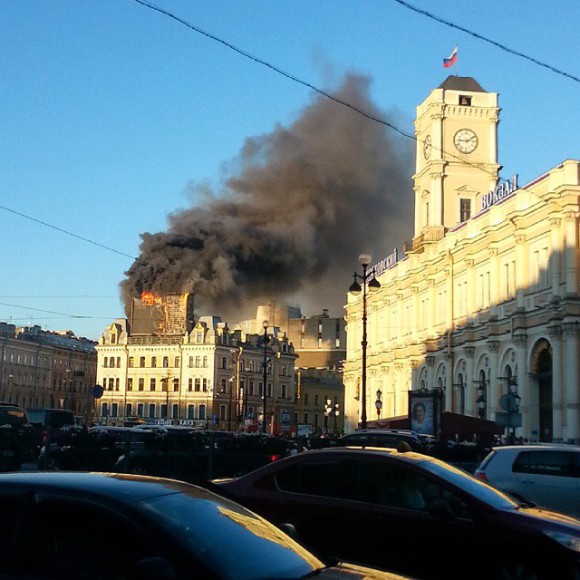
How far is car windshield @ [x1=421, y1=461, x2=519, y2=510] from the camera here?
864 cm

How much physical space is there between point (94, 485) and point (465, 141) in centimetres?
6886

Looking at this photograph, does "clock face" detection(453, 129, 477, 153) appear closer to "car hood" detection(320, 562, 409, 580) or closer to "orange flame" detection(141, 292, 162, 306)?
"orange flame" detection(141, 292, 162, 306)

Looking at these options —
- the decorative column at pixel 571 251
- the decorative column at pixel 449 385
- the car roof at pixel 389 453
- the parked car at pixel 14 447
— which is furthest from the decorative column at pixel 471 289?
the car roof at pixel 389 453

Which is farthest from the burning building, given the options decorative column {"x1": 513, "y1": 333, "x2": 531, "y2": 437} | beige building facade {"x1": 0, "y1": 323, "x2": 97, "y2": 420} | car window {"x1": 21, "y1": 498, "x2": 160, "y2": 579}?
car window {"x1": 21, "y1": 498, "x2": 160, "y2": 579}

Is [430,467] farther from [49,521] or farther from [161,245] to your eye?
[161,245]

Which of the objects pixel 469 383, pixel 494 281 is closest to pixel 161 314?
pixel 469 383

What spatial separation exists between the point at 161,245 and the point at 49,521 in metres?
84.5

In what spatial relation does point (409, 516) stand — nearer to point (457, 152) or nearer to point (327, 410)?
point (327, 410)

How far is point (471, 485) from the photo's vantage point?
892 cm

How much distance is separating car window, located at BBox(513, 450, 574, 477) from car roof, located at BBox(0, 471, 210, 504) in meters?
10.5

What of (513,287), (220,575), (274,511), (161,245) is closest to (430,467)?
(274,511)

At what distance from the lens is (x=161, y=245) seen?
8862 centimetres

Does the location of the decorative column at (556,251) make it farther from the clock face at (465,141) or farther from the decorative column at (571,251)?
the clock face at (465,141)

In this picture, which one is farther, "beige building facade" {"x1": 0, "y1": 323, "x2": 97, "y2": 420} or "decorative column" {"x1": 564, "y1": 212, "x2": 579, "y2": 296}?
"beige building facade" {"x1": 0, "y1": 323, "x2": 97, "y2": 420}
